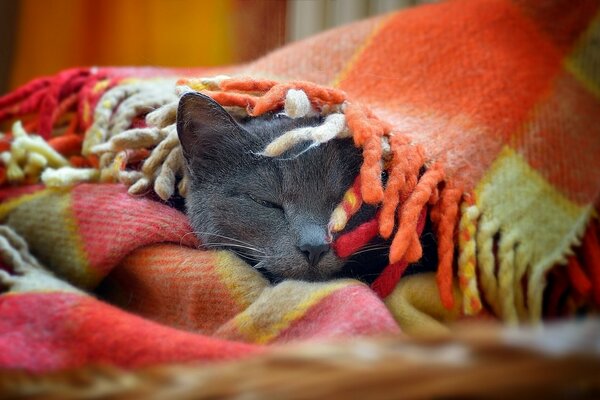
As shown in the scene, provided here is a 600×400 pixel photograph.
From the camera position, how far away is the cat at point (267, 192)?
0.84 m

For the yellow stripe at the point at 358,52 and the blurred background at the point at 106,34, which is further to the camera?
the blurred background at the point at 106,34

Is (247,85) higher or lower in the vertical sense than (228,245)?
higher

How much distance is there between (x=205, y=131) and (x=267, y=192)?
0.37 feet

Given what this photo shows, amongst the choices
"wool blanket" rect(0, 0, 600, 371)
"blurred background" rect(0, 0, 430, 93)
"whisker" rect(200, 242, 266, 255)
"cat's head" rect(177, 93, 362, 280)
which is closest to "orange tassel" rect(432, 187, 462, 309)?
"wool blanket" rect(0, 0, 600, 371)

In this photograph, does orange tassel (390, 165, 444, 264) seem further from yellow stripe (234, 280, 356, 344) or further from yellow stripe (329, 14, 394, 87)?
yellow stripe (329, 14, 394, 87)

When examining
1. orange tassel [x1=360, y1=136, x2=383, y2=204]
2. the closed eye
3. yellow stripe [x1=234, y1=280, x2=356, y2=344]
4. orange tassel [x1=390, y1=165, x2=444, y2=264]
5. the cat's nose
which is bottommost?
yellow stripe [x1=234, y1=280, x2=356, y2=344]

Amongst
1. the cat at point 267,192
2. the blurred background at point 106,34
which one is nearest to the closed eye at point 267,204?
the cat at point 267,192

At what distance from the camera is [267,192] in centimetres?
88

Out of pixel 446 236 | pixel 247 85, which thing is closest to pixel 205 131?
pixel 247 85

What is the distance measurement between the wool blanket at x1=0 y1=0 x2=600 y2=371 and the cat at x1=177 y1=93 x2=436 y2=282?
0.03 metres

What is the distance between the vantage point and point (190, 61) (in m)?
1.54

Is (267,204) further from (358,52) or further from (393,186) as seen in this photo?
(358,52)

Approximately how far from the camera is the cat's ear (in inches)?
33.7

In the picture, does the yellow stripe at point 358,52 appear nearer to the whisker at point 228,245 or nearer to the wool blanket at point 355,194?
the wool blanket at point 355,194
